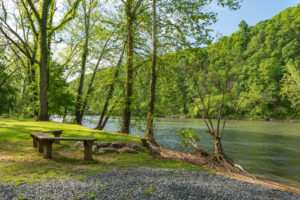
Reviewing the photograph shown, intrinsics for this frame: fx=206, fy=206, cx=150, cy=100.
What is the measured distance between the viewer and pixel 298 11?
276 feet

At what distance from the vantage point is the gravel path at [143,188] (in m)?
3.69

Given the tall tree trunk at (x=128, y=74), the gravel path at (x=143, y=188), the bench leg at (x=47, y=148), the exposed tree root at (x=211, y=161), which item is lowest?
the exposed tree root at (x=211, y=161)

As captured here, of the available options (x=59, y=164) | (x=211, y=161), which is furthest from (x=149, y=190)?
(x=211, y=161)

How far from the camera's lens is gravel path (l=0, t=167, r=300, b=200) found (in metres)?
3.69

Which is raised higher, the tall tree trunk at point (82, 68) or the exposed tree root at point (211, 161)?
the tall tree trunk at point (82, 68)

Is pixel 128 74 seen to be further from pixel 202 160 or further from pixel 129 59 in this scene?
pixel 202 160

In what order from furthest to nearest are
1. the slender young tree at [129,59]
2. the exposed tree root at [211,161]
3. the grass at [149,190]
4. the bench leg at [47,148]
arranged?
the slender young tree at [129,59], the exposed tree root at [211,161], the bench leg at [47,148], the grass at [149,190]

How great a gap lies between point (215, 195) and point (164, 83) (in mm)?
8124

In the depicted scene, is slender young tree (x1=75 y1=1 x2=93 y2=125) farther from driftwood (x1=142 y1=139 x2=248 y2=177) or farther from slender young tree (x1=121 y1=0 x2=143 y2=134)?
driftwood (x1=142 y1=139 x2=248 y2=177)

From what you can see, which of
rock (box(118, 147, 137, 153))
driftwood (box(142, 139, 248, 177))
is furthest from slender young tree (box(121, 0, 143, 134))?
rock (box(118, 147, 137, 153))

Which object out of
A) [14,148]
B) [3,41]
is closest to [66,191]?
[14,148]

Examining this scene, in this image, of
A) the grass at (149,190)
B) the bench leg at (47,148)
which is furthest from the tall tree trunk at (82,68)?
the grass at (149,190)

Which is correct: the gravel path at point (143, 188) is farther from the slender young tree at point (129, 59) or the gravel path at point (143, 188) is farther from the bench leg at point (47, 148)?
the slender young tree at point (129, 59)

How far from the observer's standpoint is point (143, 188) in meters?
4.24
